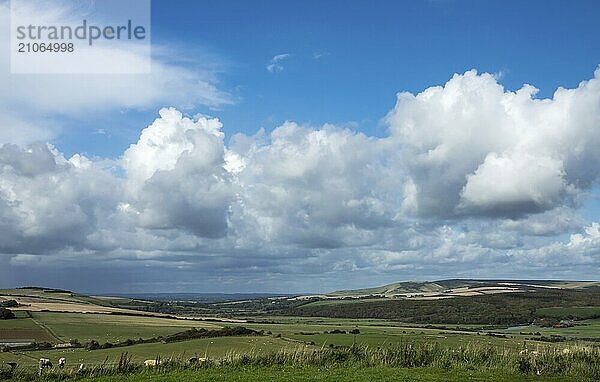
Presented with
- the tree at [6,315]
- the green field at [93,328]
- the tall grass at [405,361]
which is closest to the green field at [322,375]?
the tall grass at [405,361]

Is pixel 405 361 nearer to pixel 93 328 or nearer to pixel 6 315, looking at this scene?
pixel 93 328

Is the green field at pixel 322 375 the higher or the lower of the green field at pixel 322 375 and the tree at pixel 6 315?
the higher

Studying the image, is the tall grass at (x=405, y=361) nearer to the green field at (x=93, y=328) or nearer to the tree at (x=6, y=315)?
the green field at (x=93, y=328)

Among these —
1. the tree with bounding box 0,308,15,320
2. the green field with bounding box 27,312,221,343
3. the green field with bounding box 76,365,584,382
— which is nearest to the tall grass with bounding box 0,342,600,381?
the green field with bounding box 76,365,584,382

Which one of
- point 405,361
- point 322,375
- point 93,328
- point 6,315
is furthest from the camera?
point 6,315

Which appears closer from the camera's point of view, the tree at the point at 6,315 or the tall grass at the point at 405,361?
the tall grass at the point at 405,361

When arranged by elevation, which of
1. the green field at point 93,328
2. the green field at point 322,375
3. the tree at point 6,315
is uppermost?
the green field at point 322,375

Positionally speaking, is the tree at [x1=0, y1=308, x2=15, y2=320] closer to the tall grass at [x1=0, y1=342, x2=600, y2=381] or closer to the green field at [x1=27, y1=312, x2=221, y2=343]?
the green field at [x1=27, y1=312, x2=221, y2=343]

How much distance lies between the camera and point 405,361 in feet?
118

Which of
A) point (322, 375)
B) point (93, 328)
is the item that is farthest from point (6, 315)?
point (322, 375)

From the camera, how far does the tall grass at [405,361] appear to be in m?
32.6

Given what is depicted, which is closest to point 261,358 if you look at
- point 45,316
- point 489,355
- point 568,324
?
point 489,355

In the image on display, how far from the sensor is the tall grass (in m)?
32.6

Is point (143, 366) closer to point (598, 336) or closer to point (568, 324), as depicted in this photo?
point (598, 336)
